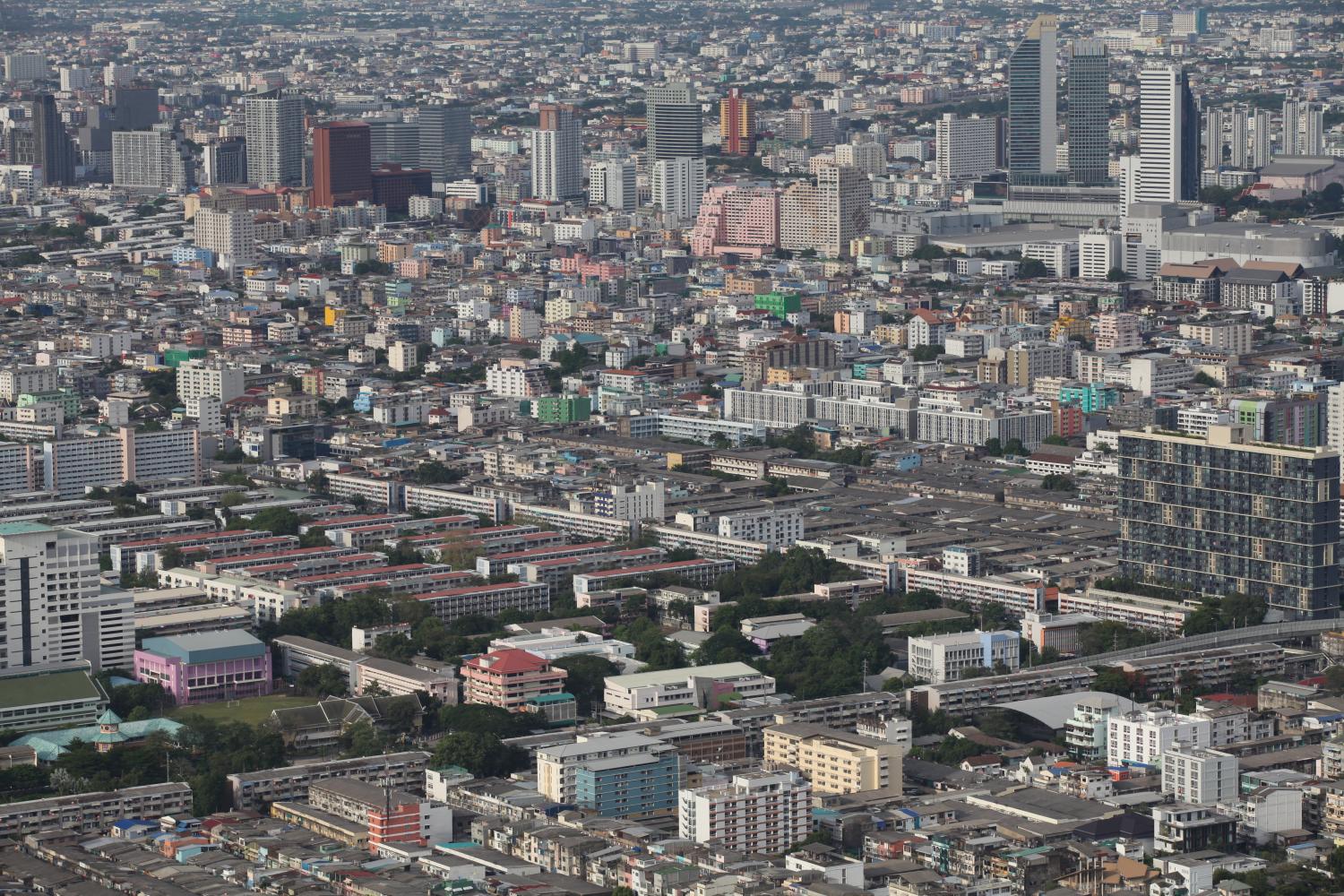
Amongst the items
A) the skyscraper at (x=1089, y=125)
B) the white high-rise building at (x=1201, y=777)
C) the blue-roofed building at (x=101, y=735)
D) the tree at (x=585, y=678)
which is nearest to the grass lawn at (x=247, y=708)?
the blue-roofed building at (x=101, y=735)

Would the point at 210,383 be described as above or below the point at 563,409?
above

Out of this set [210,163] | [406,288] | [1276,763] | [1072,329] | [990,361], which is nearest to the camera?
[1276,763]

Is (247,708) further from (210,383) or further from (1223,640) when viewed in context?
(210,383)

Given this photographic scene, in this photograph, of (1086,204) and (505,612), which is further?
(1086,204)

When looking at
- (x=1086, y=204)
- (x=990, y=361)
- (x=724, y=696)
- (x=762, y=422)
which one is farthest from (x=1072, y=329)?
(x=724, y=696)

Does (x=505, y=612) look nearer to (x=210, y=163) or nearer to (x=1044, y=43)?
(x=1044, y=43)

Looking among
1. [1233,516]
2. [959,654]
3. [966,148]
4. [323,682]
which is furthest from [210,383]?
[966,148]
